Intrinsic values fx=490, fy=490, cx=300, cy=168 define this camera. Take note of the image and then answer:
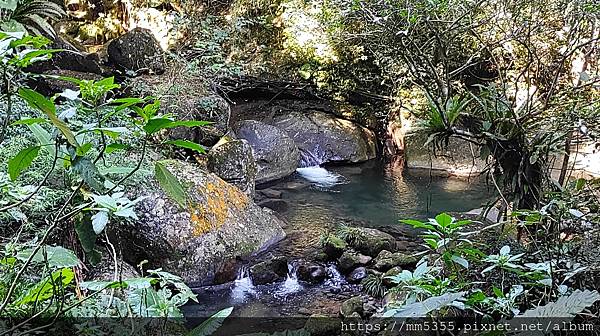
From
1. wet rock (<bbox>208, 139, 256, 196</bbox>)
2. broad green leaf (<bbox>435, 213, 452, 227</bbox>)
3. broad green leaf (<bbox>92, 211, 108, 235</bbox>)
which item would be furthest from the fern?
wet rock (<bbox>208, 139, 256, 196</bbox>)

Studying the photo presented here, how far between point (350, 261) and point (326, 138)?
4.62m

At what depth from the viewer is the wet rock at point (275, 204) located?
6270 millimetres

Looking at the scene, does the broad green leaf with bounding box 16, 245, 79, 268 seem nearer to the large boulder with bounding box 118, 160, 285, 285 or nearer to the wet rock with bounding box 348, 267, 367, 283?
the large boulder with bounding box 118, 160, 285, 285

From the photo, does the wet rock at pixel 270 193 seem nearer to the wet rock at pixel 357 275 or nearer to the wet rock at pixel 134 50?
the wet rock at pixel 134 50

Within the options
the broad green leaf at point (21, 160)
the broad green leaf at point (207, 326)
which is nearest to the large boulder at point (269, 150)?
the broad green leaf at point (207, 326)

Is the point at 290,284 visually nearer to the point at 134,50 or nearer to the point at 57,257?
the point at 57,257

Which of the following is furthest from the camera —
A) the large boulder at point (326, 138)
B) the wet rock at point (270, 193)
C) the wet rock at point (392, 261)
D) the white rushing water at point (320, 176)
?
the large boulder at point (326, 138)

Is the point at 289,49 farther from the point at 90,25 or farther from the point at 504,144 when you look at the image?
the point at 504,144

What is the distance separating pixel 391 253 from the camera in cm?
469

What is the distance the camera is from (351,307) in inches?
146

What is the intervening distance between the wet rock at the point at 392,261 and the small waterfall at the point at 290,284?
0.74m

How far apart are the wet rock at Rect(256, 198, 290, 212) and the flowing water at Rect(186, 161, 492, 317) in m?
0.10

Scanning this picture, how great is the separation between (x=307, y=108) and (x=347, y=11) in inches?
195

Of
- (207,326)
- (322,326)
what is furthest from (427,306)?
(322,326)
